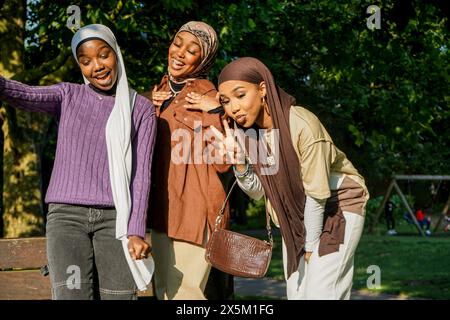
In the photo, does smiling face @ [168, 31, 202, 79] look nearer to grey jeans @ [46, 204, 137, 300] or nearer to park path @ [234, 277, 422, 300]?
grey jeans @ [46, 204, 137, 300]

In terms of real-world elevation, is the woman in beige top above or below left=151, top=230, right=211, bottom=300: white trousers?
above

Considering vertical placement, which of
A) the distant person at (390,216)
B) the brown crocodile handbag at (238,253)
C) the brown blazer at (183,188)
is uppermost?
the brown blazer at (183,188)

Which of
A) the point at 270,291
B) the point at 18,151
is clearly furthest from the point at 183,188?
the point at 18,151

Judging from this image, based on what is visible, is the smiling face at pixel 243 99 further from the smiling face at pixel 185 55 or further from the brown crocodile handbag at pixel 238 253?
the brown crocodile handbag at pixel 238 253

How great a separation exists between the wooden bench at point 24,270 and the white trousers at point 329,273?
3.98 ft

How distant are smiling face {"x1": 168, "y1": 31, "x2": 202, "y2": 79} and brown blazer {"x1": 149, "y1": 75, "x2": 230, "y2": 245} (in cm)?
23

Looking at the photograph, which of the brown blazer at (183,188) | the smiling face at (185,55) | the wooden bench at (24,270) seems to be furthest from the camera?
the wooden bench at (24,270)

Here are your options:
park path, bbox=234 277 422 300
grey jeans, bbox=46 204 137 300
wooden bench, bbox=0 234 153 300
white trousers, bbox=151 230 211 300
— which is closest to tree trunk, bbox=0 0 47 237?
park path, bbox=234 277 422 300

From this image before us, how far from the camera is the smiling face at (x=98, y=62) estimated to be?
4.39 m

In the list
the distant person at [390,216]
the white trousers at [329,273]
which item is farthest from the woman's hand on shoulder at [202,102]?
the distant person at [390,216]

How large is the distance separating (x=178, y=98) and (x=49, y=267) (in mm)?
1233

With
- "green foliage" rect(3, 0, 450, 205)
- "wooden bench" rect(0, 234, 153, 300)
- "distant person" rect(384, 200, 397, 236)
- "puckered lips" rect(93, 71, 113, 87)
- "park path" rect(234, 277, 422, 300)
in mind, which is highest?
"green foliage" rect(3, 0, 450, 205)

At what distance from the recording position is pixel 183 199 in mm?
4586

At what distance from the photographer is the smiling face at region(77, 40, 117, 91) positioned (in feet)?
14.4
